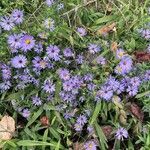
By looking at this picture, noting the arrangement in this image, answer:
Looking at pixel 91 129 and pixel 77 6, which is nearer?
pixel 91 129

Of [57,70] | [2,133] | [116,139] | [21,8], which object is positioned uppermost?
[21,8]

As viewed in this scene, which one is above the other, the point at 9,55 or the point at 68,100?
the point at 9,55

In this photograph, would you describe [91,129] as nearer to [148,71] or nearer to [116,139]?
[116,139]

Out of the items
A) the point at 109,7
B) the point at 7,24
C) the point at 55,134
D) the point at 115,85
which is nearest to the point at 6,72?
the point at 7,24

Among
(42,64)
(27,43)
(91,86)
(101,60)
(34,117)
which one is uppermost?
(27,43)

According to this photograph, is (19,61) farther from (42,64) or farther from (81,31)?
(81,31)

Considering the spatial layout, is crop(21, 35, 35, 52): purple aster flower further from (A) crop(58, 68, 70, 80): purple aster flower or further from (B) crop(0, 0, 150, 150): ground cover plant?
(A) crop(58, 68, 70, 80): purple aster flower

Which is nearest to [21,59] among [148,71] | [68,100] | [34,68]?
[34,68]
